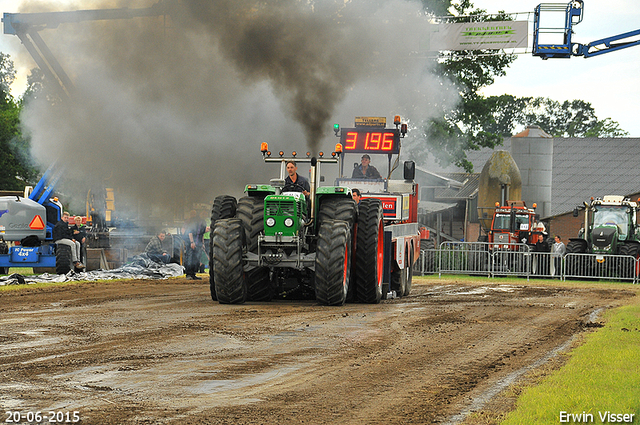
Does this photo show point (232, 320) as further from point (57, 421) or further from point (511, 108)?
point (511, 108)

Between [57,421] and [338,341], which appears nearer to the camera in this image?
[57,421]

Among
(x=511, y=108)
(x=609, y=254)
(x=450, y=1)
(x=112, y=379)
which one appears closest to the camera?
(x=112, y=379)

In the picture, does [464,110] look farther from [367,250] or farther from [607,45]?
[367,250]

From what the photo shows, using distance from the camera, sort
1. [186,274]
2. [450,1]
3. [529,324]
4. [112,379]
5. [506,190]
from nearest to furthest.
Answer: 1. [112,379]
2. [529,324]
3. [186,274]
4. [450,1]
5. [506,190]

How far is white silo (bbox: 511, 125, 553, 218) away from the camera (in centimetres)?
4738

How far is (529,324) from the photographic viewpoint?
1136 centimetres

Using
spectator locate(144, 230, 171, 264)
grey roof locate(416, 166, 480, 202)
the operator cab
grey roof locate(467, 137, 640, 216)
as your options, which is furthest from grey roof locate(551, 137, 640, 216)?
the operator cab

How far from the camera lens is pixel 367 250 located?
1316 cm

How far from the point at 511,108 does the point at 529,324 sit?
9908cm

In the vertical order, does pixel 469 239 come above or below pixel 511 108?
below

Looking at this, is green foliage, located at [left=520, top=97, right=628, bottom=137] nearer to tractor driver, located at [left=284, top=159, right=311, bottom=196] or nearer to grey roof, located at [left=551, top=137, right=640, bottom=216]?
grey roof, located at [left=551, top=137, right=640, bottom=216]

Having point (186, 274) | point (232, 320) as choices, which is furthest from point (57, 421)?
point (186, 274)

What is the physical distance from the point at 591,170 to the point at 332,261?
5141cm

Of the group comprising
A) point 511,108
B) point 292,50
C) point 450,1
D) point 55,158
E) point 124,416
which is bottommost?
point 124,416
